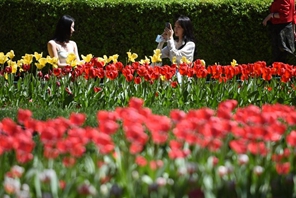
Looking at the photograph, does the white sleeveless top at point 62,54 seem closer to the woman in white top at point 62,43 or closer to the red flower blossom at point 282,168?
the woman in white top at point 62,43

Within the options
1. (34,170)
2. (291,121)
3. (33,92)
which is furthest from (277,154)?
(33,92)

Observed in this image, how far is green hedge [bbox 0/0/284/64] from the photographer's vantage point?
433 inches

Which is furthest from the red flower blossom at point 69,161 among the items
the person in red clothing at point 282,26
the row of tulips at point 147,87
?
the person in red clothing at point 282,26

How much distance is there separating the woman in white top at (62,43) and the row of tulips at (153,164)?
5.08 m

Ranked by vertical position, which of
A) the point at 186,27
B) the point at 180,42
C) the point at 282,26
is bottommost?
the point at 282,26

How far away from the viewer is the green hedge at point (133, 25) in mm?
11000

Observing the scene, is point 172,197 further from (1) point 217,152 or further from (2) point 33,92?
(2) point 33,92

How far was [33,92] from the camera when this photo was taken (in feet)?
22.9

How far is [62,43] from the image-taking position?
8562 mm

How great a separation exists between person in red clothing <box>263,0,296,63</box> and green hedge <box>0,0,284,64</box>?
492mm

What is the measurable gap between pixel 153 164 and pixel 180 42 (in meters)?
5.40

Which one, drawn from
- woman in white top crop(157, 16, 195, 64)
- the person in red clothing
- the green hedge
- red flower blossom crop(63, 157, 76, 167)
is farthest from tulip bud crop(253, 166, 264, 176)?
the green hedge

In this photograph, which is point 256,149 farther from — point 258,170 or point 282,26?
point 282,26

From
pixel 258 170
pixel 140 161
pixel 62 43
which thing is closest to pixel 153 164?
pixel 140 161
